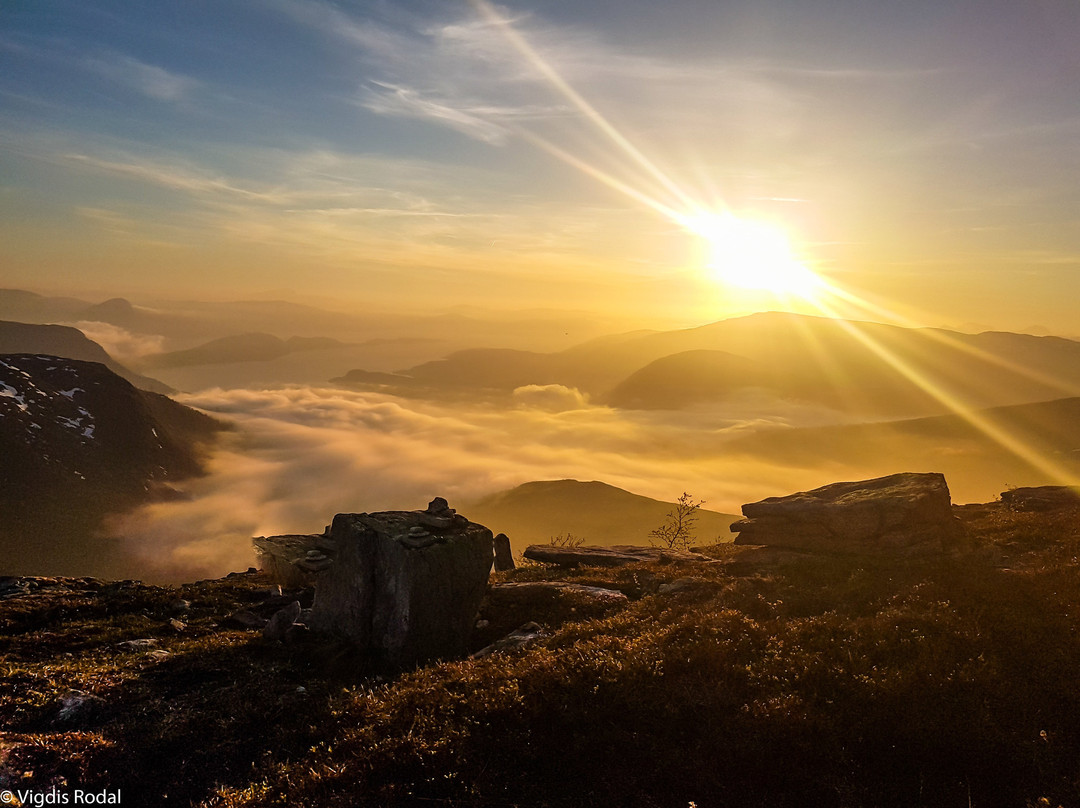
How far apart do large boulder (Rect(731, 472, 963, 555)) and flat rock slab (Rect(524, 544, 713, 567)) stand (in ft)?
13.3

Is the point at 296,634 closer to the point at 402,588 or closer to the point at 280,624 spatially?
the point at 280,624

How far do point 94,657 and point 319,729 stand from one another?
10.4 metres

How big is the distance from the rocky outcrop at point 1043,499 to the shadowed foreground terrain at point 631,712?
542 inches

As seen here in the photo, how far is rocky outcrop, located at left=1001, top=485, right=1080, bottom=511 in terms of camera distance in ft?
94.8

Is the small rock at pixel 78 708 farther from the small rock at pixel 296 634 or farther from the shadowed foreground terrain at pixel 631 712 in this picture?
the small rock at pixel 296 634

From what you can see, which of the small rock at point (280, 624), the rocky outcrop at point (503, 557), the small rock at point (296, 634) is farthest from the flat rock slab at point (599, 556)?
the small rock at point (296, 634)

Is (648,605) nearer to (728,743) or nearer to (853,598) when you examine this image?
(853,598)

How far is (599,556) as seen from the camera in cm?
2958

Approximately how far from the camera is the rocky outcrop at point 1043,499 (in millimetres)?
28906

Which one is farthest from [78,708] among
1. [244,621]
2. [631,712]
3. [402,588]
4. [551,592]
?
[551,592]

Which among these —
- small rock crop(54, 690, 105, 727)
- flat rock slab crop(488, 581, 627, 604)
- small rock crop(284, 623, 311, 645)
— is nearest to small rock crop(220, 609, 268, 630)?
small rock crop(284, 623, 311, 645)

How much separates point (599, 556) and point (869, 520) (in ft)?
41.5

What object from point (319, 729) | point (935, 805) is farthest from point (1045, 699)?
point (319, 729)

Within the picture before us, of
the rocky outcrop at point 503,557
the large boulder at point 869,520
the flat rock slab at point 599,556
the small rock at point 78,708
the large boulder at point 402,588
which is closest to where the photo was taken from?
the small rock at point 78,708
